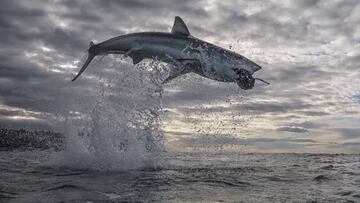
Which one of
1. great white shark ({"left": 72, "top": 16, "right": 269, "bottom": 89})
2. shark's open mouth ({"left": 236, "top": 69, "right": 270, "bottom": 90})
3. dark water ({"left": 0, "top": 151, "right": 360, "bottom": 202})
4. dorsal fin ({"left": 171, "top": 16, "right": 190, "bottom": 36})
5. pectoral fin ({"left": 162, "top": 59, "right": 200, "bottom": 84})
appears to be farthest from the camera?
dorsal fin ({"left": 171, "top": 16, "right": 190, "bottom": 36})

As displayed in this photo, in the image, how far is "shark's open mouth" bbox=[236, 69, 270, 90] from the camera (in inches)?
436

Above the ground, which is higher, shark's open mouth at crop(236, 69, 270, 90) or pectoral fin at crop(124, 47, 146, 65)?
pectoral fin at crop(124, 47, 146, 65)

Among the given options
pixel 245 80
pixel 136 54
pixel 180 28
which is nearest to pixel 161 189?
pixel 245 80

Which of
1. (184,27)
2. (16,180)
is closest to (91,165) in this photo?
(16,180)

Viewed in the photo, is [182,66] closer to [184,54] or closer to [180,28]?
[184,54]

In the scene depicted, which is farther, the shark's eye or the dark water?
the shark's eye

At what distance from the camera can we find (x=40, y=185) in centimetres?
1133

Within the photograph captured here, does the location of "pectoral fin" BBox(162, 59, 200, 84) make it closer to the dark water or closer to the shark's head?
the shark's head

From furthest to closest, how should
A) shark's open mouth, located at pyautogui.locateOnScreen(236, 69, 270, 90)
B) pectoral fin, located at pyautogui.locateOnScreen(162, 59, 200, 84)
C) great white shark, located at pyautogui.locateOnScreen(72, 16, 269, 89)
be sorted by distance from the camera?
pectoral fin, located at pyautogui.locateOnScreen(162, 59, 200, 84)
great white shark, located at pyautogui.locateOnScreen(72, 16, 269, 89)
shark's open mouth, located at pyautogui.locateOnScreen(236, 69, 270, 90)

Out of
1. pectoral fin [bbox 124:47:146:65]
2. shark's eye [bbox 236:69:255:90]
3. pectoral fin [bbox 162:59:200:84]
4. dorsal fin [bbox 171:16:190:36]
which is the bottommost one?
shark's eye [bbox 236:69:255:90]

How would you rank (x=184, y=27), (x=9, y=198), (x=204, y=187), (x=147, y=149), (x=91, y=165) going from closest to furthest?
(x=9, y=198) → (x=204, y=187) → (x=184, y=27) → (x=91, y=165) → (x=147, y=149)

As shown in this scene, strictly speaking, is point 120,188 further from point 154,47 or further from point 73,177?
point 154,47

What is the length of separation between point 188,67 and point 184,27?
1.33 metres

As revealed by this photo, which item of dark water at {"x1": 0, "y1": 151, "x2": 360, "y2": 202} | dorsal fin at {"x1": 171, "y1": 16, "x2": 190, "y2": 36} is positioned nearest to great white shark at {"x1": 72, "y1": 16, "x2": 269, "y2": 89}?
dorsal fin at {"x1": 171, "y1": 16, "x2": 190, "y2": 36}
